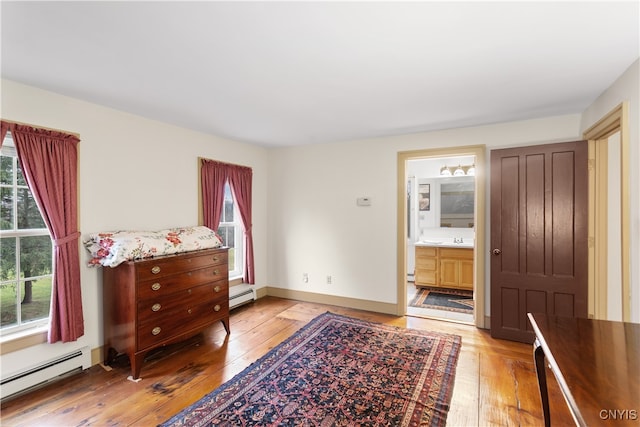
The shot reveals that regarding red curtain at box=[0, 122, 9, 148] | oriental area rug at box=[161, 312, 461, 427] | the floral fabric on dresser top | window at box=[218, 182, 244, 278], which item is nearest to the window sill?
the floral fabric on dresser top

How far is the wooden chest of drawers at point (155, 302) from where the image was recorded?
2.47 m

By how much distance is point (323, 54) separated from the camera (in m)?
1.87

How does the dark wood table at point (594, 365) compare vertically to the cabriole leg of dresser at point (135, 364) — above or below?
above

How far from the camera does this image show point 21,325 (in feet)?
7.67

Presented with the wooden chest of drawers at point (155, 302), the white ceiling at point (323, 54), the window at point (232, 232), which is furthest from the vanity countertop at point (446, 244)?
the wooden chest of drawers at point (155, 302)

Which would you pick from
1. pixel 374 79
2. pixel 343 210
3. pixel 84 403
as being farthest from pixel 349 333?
pixel 374 79

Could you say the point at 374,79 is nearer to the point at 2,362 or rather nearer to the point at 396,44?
the point at 396,44

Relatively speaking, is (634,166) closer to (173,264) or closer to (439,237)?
(173,264)

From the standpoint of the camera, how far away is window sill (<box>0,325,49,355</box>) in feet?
7.16

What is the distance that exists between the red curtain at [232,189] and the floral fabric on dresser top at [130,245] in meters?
0.78

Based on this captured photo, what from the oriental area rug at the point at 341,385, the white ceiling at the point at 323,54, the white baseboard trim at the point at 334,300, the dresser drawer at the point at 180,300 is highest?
the white ceiling at the point at 323,54

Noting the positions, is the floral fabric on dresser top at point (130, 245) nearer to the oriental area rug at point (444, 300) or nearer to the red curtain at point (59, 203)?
the red curtain at point (59, 203)

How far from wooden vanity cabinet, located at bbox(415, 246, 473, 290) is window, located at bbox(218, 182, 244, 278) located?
309cm

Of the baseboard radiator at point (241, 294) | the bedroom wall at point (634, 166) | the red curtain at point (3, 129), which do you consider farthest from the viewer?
the baseboard radiator at point (241, 294)
